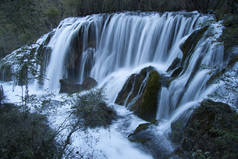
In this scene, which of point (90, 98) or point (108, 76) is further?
point (108, 76)

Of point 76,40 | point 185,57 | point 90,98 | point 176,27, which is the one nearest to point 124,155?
point 90,98

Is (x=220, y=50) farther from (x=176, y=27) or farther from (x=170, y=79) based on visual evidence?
(x=176, y=27)

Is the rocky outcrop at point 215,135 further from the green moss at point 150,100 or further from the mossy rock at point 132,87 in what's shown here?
the mossy rock at point 132,87

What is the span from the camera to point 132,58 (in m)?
12.9

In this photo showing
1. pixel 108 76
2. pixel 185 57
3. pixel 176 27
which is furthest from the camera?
pixel 108 76

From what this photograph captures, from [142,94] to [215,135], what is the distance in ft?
13.9

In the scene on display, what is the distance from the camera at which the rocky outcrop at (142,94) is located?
314 inches

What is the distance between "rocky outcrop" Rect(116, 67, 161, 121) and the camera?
7965 mm

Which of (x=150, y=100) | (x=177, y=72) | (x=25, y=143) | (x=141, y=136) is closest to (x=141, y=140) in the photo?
(x=141, y=136)

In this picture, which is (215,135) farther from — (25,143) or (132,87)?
(132,87)

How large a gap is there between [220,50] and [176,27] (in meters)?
4.32

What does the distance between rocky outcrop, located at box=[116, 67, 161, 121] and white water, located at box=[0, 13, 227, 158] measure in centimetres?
29

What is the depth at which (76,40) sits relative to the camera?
49.6 ft

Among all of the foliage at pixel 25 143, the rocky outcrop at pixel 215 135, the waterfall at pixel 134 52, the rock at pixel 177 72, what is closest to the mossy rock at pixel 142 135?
the waterfall at pixel 134 52
